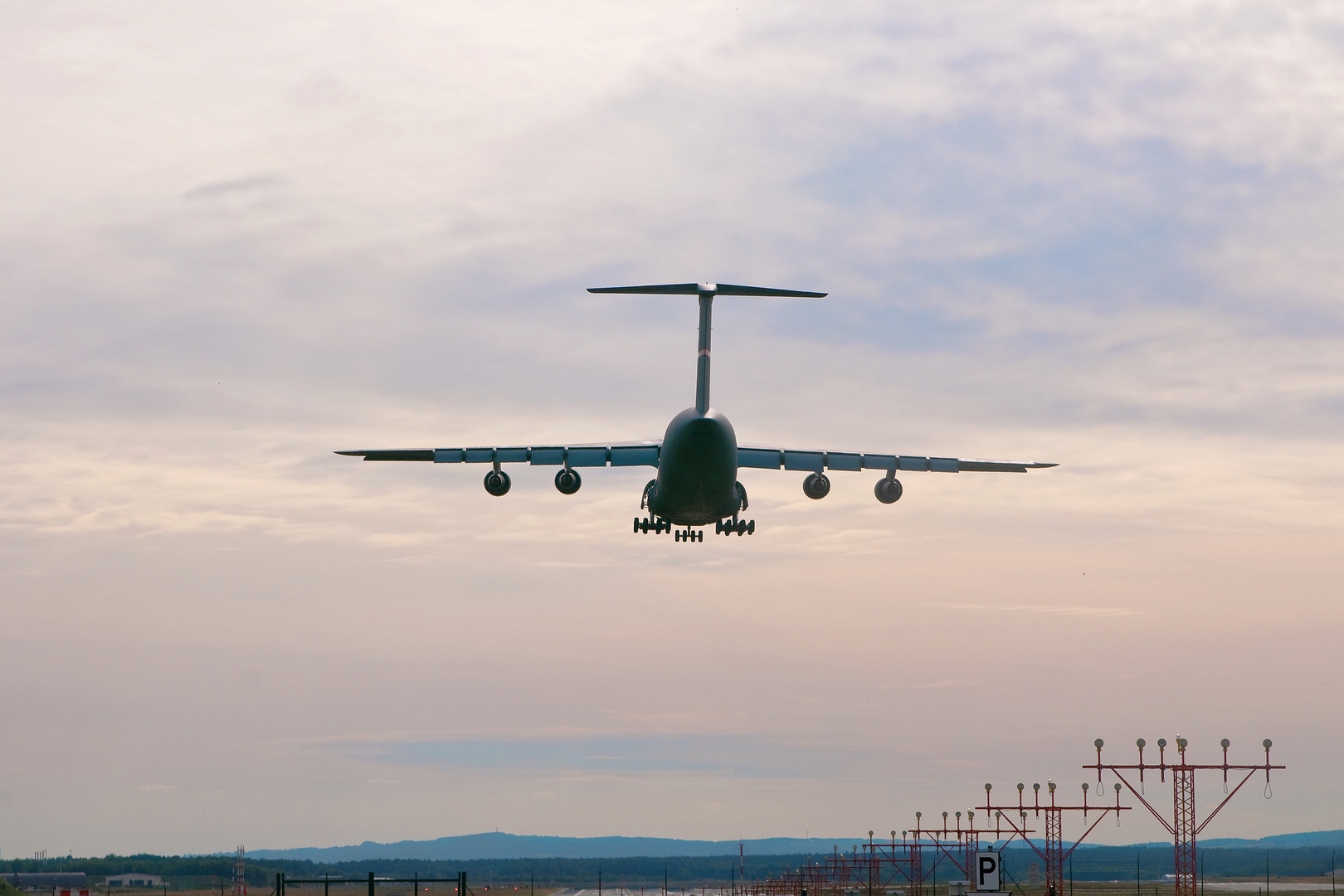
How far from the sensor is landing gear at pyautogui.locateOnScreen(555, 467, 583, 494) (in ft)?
164

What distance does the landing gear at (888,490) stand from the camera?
50.8m

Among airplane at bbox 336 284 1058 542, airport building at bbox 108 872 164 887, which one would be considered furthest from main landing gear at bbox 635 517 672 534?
airport building at bbox 108 872 164 887

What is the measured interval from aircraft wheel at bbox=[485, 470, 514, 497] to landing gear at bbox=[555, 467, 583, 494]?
1.81 meters

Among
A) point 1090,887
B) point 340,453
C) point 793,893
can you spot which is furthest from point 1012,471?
point 1090,887

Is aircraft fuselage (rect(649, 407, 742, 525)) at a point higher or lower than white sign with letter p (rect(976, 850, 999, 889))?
higher

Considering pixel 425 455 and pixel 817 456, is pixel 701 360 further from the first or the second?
pixel 425 455

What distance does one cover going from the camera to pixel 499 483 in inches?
1978

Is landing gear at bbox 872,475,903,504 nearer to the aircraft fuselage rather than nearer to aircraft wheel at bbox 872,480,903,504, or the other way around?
aircraft wheel at bbox 872,480,903,504

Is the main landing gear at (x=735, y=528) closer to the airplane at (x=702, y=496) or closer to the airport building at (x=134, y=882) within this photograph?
the airplane at (x=702, y=496)

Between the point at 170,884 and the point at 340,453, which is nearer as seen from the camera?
the point at 340,453

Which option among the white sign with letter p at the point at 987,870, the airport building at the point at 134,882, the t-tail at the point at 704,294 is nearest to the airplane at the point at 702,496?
the t-tail at the point at 704,294

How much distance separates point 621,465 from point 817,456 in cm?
712

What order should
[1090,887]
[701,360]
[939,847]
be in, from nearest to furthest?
[701,360], [939,847], [1090,887]

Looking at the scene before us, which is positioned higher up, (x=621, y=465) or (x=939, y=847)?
(x=621, y=465)
